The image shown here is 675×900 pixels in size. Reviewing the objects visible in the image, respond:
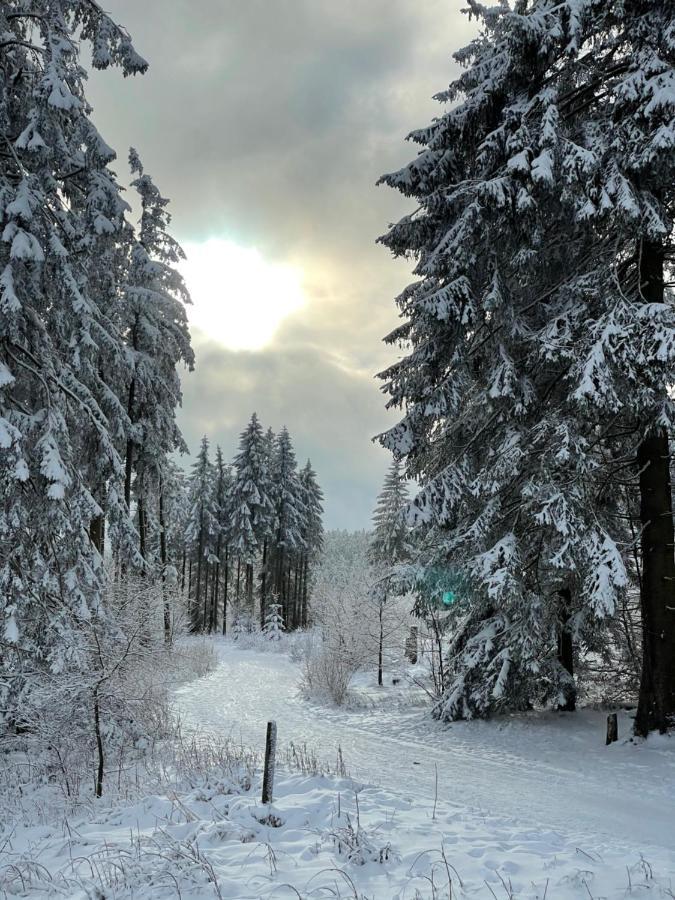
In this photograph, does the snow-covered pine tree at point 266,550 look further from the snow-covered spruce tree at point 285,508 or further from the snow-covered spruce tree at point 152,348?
the snow-covered spruce tree at point 152,348

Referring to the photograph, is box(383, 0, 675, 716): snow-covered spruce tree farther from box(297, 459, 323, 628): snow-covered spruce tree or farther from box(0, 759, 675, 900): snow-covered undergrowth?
box(297, 459, 323, 628): snow-covered spruce tree

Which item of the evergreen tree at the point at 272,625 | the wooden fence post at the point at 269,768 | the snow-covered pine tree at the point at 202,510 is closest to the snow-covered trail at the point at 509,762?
the wooden fence post at the point at 269,768

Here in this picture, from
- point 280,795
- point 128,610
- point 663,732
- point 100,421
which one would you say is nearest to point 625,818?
point 663,732

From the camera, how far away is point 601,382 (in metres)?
7.25

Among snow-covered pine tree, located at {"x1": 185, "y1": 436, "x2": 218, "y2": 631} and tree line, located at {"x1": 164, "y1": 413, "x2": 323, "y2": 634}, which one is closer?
tree line, located at {"x1": 164, "y1": 413, "x2": 323, "y2": 634}

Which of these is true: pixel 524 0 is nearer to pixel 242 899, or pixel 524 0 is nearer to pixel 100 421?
pixel 100 421

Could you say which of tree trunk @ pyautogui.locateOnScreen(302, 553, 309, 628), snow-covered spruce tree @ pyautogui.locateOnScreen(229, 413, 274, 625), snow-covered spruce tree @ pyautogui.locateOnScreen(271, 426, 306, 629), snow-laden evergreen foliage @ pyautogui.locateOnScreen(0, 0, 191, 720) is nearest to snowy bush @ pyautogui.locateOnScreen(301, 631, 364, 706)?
snow-laden evergreen foliage @ pyautogui.locateOnScreen(0, 0, 191, 720)

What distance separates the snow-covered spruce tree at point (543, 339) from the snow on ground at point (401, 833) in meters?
1.57

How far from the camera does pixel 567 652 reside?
36.1 ft

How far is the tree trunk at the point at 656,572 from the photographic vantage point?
328 inches

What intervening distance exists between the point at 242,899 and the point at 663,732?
23.4 ft

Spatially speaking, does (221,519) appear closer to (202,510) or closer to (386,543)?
(202,510)

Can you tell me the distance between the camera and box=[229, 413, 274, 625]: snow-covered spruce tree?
122ft

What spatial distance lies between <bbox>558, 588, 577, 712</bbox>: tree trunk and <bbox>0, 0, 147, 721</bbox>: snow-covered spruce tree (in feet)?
27.7
